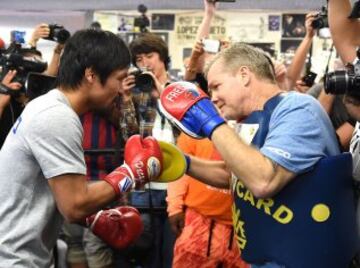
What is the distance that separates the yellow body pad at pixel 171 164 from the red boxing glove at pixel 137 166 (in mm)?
65

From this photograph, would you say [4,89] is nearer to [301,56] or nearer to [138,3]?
[301,56]

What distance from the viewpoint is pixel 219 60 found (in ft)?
5.50

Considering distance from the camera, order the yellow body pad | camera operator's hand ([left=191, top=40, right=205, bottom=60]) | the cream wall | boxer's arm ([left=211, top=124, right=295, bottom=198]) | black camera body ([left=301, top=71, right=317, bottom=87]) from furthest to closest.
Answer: the cream wall
black camera body ([left=301, top=71, right=317, bottom=87])
camera operator's hand ([left=191, top=40, right=205, bottom=60])
the yellow body pad
boxer's arm ([left=211, top=124, right=295, bottom=198])

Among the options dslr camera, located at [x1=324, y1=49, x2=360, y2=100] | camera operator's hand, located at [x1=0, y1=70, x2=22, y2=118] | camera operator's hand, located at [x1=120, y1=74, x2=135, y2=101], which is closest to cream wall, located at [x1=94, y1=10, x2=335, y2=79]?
camera operator's hand, located at [x1=0, y1=70, x2=22, y2=118]

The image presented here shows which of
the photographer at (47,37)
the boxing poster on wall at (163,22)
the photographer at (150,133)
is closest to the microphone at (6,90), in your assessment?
the photographer at (47,37)

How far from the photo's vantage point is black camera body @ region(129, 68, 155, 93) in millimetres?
2683

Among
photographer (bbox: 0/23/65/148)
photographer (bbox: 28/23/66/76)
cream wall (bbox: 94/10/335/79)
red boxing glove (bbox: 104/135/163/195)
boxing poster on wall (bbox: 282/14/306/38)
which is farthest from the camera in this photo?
cream wall (bbox: 94/10/335/79)

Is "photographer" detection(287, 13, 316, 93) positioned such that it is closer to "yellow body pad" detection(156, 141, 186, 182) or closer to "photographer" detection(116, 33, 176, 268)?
"photographer" detection(116, 33, 176, 268)

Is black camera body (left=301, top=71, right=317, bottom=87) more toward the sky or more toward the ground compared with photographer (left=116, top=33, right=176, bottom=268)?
more toward the sky

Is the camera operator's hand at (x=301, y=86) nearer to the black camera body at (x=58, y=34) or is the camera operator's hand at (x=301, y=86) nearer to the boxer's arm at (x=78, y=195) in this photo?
the black camera body at (x=58, y=34)

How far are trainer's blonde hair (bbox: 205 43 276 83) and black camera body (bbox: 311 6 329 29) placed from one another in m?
1.31

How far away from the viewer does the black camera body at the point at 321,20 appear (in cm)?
285

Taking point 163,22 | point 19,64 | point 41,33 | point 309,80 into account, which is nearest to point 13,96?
point 19,64

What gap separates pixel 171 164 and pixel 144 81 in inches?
36.9
